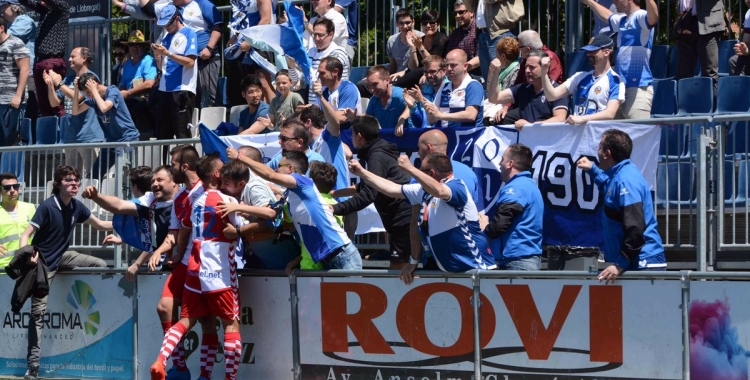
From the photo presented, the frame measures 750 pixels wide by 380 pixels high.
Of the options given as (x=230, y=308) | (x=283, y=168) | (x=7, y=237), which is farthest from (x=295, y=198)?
(x=7, y=237)

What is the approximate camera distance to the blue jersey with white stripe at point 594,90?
10.9 m

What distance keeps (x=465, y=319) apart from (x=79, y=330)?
4.43m

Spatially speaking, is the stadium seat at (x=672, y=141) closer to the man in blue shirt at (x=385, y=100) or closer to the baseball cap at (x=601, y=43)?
the baseball cap at (x=601, y=43)

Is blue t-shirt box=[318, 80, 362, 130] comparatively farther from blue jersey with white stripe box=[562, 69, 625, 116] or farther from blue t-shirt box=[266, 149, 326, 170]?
blue jersey with white stripe box=[562, 69, 625, 116]

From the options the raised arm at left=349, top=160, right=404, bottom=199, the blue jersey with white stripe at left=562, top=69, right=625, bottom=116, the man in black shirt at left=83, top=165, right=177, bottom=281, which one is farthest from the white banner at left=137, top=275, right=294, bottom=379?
the blue jersey with white stripe at left=562, top=69, right=625, bottom=116

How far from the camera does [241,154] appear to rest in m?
9.94

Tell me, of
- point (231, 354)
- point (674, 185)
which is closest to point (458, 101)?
point (674, 185)

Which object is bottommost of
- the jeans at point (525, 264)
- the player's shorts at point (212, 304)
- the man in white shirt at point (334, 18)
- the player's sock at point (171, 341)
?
the player's sock at point (171, 341)

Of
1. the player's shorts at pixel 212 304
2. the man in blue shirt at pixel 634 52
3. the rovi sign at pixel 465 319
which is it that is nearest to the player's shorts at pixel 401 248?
the rovi sign at pixel 465 319

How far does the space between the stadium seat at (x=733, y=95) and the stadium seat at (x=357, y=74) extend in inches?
200

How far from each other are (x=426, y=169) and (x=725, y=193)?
2635 millimetres

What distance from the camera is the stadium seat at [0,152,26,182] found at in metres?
13.5

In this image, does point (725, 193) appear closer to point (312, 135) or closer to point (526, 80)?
point (526, 80)

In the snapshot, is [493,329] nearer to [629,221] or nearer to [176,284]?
[629,221]
